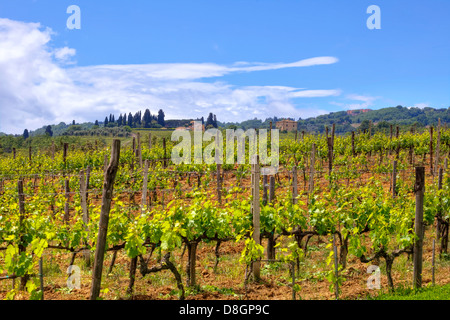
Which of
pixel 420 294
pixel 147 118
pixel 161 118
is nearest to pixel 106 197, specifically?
pixel 420 294

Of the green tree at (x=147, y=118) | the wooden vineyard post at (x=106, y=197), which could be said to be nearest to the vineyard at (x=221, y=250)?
the wooden vineyard post at (x=106, y=197)

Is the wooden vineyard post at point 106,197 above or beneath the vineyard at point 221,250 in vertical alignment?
above

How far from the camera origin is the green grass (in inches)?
210

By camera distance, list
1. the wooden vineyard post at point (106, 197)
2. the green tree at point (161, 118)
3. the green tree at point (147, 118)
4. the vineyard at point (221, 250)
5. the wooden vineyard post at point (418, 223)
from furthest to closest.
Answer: the green tree at point (161, 118)
the green tree at point (147, 118)
the wooden vineyard post at point (418, 223)
the vineyard at point (221, 250)
the wooden vineyard post at point (106, 197)

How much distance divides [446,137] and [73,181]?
20098 millimetres

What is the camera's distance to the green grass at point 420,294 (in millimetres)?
5332

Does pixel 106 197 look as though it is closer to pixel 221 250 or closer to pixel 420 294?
pixel 420 294

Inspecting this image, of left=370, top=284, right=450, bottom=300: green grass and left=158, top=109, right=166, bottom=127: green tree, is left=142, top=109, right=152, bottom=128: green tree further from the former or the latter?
left=370, top=284, right=450, bottom=300: green grass

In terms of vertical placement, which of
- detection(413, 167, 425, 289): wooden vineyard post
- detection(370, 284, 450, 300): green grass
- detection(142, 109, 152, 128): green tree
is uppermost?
detection(142, 109, 152, 128): green tree

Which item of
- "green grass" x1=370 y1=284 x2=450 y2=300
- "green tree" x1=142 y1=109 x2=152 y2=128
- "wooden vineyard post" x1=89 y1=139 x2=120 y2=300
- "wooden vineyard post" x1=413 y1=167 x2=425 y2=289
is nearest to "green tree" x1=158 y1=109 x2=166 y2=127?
"green tree" x1=142 y1=109 x2=152 y2=128

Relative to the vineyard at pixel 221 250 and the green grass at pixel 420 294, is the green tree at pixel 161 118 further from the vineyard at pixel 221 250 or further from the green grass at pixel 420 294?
the green grass at pixel 420 294
